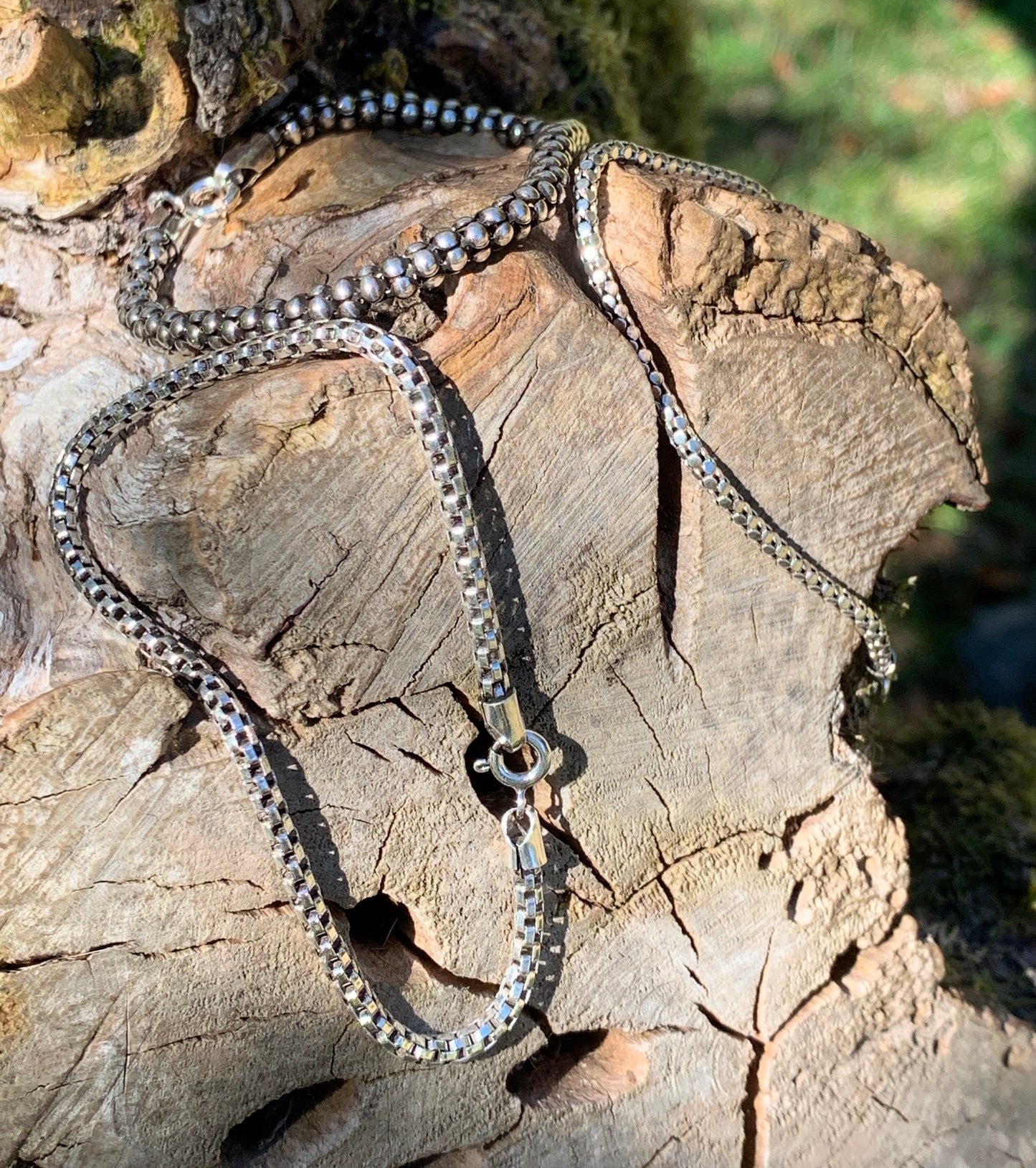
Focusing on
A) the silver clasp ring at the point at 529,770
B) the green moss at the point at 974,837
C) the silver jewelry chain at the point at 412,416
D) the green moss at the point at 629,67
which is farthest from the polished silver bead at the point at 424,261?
the green moss at the point at 974,837

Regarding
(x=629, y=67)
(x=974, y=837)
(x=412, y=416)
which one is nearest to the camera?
(x=412, y=416)

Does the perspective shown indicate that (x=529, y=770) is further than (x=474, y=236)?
Yes

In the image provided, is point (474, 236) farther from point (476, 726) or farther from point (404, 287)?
point (476, 726)

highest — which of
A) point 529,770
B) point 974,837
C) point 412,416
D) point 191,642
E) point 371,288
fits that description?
point 371,288

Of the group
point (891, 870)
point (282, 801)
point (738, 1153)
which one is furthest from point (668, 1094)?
point (282, 801)

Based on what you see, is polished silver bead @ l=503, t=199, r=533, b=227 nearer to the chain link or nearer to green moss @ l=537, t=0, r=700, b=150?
the chain link

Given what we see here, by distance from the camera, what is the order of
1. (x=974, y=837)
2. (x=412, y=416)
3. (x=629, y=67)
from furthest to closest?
(x=629, y=67) < (x=974, y=837) < (x=412, y=416)

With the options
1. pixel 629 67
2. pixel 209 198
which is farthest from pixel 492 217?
pixel 629 67
